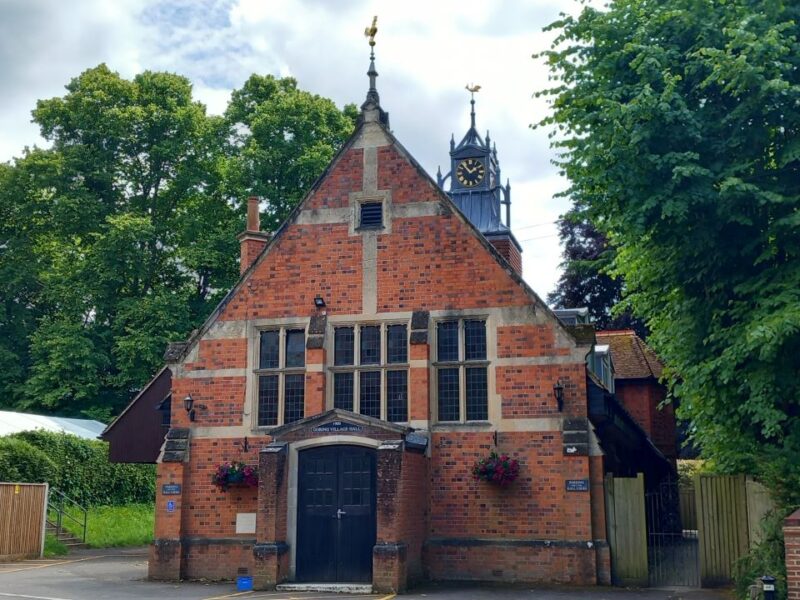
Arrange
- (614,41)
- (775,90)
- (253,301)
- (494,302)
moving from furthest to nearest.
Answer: (253,301) < (494,302) < (614,41) < (775,90)

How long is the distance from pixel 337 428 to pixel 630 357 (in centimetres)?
1881

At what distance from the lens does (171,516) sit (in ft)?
66.1

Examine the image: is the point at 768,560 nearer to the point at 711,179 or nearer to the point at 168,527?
the point at 711,179

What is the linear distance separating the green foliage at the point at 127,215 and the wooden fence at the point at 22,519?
12.2m

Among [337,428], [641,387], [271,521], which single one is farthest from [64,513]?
[641,387]

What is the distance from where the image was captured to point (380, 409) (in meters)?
19.9

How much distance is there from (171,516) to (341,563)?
4.31 metres

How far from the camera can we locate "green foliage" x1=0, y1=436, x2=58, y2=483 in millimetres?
27375

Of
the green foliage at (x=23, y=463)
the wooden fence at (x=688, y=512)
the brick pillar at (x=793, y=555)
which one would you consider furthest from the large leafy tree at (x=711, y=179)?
the green foliage at (x=23, y=463)

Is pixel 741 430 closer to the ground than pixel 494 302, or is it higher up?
closer to the ground

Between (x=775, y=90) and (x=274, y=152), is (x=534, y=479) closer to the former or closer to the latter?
(x=775, y=90)

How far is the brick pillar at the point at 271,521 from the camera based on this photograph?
59.0 feet

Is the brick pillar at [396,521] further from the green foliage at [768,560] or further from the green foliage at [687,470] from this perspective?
the green foliage at [687,470]

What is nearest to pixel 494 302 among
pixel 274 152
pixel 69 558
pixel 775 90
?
pixel 775 90
